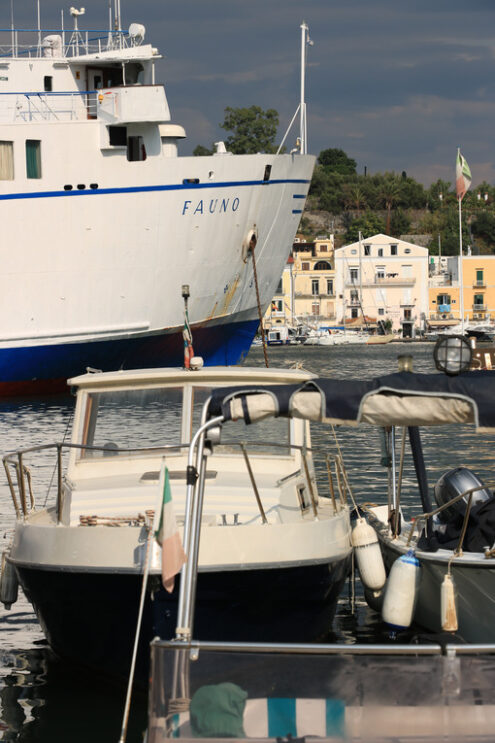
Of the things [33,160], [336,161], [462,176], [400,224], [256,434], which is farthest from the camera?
[336,161]

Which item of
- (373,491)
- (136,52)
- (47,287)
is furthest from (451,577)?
(136,52)

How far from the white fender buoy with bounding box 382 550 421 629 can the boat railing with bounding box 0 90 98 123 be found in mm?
27510

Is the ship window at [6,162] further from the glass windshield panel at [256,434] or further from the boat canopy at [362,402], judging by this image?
the boat canopy at [362,402]

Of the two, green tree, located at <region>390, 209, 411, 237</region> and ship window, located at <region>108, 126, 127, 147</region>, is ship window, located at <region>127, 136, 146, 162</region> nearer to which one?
ship window, located at <region>108, 126, 127, 147</region>

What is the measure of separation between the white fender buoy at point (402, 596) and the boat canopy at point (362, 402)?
299cm

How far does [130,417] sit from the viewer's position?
10.6m

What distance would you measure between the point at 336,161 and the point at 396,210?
3229cm

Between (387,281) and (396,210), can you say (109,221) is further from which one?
(396,210)

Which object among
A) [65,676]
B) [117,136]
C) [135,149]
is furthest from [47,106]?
[65,676]

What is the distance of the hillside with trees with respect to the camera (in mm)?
135000

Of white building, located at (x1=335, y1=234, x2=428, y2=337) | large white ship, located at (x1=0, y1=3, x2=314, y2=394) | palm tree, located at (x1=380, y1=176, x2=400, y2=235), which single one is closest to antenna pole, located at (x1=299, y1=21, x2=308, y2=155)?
large white ship, located at (x1=0, y1=3, x2=314, y2=394)

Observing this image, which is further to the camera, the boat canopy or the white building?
the white building

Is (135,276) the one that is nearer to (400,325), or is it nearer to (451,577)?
(451,577)

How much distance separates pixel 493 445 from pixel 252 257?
12451mm
